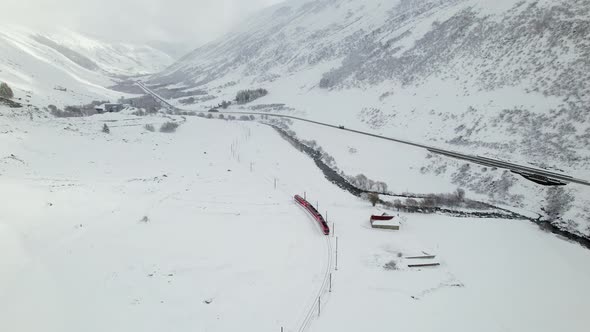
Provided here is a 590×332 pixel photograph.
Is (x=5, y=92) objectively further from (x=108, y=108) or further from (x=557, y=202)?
(x=557, y=202)

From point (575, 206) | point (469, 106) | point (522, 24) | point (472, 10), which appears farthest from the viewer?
point (472, 10)

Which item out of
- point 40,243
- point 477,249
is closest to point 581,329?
point 477,249

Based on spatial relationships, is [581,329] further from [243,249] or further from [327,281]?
[243,249]

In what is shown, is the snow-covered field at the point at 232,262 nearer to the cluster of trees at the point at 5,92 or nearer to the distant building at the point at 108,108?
the cluster of trees at the point at 5,92

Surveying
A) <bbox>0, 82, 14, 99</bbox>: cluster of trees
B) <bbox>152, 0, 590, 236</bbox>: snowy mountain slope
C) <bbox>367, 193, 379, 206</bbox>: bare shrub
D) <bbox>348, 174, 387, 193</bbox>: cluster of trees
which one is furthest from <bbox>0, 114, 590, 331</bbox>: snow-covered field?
<bbox>0, 82, 14, 99</bbox>: cluster of trees

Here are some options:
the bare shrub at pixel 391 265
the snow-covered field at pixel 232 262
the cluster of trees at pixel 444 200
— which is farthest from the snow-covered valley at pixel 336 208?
the cluster of trees at pixel 444 200

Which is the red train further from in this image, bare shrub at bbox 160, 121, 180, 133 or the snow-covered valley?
bare shrub at bbox 160, 121, 180, 133
